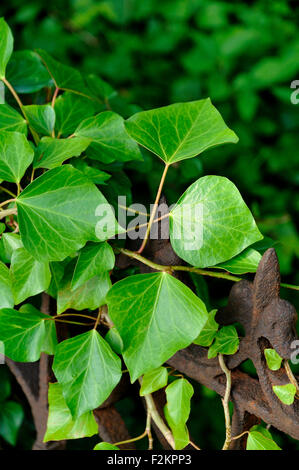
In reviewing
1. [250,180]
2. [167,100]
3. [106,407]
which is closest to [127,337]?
[106,407]

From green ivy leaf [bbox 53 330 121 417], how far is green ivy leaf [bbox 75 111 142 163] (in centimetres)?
15

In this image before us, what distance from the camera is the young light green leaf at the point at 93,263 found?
1.13 feet

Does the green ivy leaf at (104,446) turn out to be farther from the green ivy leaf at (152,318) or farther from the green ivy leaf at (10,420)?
the green ivy leaf at (10,420)

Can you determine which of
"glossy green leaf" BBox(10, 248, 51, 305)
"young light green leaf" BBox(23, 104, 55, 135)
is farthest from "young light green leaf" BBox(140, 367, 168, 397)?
"young light green leaf" BBox(23, 104, 55, 135)

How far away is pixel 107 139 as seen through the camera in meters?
0.41

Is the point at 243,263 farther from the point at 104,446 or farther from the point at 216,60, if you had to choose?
the point at 216,60

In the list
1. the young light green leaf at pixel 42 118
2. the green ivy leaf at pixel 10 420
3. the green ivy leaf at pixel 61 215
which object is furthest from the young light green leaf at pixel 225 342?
the green ivy leaf at pixel 10 420

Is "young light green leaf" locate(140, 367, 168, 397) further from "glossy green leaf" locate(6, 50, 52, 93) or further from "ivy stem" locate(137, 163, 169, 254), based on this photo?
"glossy green leaf" locate(6, 50, 52, 93)

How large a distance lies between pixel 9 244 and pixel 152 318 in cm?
13

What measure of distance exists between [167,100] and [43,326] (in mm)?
1042

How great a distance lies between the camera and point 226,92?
4.08ft

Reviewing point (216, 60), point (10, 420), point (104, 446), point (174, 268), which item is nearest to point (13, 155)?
point (174, 268)

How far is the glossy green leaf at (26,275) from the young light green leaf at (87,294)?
0.07 ft
